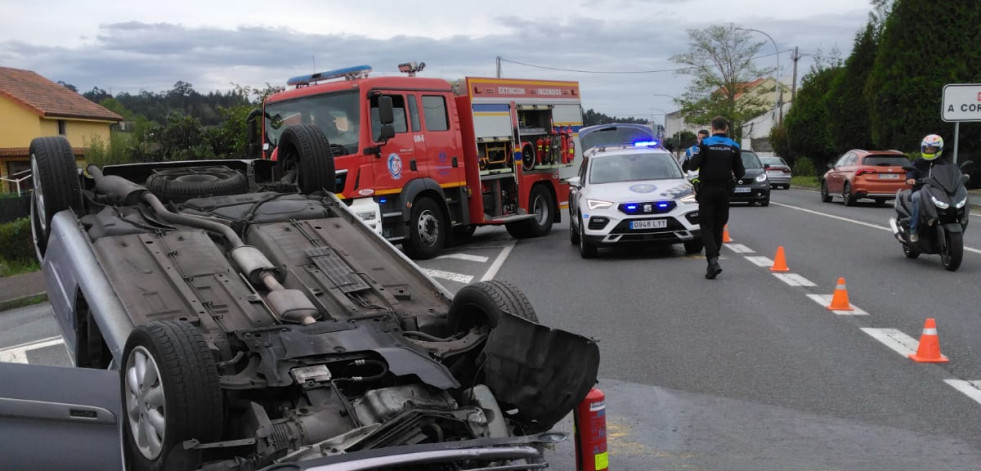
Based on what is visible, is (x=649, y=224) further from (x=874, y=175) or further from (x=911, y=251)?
(x=874, y=175)

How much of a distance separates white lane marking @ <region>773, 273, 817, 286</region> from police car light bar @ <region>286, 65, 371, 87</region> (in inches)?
275

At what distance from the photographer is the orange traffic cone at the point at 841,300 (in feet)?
31.4

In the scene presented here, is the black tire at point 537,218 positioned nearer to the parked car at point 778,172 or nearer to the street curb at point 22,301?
the street curb at point 22,301

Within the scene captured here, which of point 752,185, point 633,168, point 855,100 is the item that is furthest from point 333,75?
point 855,100

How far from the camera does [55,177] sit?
616 cm

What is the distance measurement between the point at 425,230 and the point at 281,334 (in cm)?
1093

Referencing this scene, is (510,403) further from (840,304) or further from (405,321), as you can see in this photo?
(840,304)

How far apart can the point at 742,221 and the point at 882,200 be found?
27.9 ft

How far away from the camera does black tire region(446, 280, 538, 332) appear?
4.79m

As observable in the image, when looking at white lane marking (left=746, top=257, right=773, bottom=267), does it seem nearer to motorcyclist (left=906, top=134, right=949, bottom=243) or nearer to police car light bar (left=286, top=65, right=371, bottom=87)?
motorcyclist (left=906, top=134, right=949, bottom=243)

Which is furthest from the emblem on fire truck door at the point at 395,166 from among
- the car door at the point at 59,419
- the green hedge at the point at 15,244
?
the green hedge at the point at 15,244

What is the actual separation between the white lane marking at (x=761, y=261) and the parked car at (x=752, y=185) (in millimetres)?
13837

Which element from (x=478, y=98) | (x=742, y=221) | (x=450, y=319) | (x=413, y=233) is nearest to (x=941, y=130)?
(x=742, y=221)

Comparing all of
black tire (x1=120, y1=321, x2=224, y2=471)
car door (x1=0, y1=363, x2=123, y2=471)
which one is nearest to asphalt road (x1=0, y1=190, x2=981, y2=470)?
black tire (x1=120, y1=321, x2=224, y2=471)
